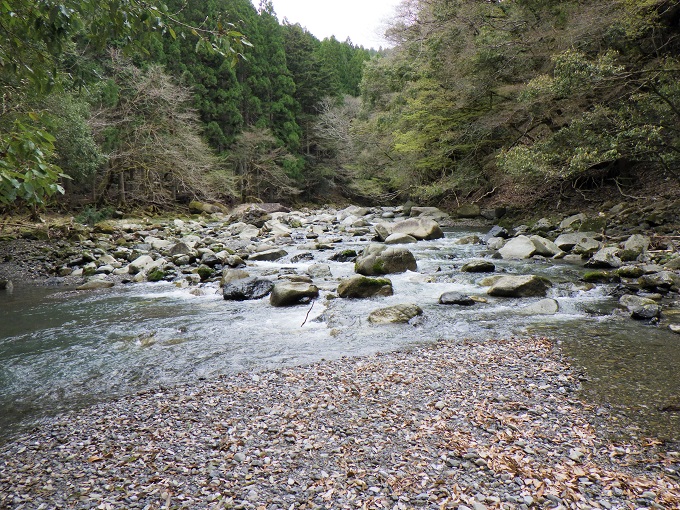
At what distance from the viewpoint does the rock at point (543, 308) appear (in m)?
5.32

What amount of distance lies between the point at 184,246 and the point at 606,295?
897 cm

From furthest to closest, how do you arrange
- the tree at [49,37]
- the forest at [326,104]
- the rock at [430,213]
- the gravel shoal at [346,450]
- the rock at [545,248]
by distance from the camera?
the rock at [430,213] < the rock at [545,248] < the forest at [326,104] < the gravel shoal at [346,450] < the tree at [49,37]

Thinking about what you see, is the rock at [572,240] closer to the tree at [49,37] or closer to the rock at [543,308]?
the rock at [543,308]

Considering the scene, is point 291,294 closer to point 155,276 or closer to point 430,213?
point 155,276

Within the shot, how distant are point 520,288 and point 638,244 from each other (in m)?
3.68

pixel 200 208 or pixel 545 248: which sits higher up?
pixel 200 208

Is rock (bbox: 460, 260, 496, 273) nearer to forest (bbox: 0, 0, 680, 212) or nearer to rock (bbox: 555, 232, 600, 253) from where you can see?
rock (bbox: 555, 232, 600, 253)

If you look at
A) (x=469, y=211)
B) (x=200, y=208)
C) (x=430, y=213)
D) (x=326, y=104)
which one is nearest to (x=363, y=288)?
(x=469, y=211)

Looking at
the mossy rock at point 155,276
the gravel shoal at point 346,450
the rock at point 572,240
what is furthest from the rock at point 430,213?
the gravel shoal at point 346,450

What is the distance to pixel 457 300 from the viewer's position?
19.2ft

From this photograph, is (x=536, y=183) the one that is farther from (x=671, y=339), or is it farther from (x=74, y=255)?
(x=74, y=255)

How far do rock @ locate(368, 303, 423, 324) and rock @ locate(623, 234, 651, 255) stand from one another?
5046 millimetres

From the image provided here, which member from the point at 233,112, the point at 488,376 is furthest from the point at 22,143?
the point at 233,112

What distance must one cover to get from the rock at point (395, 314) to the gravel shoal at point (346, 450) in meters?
1.61
